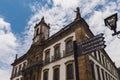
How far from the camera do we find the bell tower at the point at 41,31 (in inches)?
1056

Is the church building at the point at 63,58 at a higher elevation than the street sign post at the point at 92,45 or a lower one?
higher

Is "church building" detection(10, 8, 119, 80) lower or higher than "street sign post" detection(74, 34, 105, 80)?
higher

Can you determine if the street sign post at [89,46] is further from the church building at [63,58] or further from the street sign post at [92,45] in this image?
the church building at [63,58]

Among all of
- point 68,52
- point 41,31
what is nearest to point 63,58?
point 68,52

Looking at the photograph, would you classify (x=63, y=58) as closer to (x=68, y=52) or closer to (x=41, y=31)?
(x=68, y=52)

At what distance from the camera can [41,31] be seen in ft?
89.8

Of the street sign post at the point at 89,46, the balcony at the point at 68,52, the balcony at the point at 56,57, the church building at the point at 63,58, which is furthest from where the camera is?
the balcony at the point at 56,57

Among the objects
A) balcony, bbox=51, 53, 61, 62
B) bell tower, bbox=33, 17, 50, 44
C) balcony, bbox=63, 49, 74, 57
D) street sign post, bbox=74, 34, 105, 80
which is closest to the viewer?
street sign post, bbox=74, 34, 105, 80

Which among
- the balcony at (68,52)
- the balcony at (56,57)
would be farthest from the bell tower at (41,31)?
the balcony at (68,52)

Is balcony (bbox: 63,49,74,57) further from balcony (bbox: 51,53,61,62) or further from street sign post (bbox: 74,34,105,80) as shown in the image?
street sign post (bbox: 74,34,105,80)

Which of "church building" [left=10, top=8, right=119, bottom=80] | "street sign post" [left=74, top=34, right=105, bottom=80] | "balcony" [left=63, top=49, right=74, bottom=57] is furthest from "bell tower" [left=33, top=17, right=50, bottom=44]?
"street sign post" [left=74, top=34, right=105, bottom=80]

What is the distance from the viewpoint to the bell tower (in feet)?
88.0

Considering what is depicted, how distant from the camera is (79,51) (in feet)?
24.2

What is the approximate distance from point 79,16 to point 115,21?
14.7m
